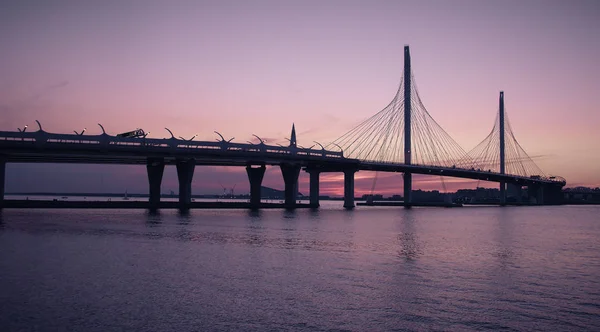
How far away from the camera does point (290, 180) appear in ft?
424

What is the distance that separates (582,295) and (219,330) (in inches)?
641

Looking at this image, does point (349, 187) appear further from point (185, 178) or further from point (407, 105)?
point (185, 178)

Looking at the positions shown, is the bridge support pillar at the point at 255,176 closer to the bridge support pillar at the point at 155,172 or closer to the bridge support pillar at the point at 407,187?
the bridge support pillar at the point at 155,172

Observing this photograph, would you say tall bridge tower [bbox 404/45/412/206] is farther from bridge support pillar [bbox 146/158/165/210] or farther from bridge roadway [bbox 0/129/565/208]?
bridge support pillar [bbox 146/158/165/210]

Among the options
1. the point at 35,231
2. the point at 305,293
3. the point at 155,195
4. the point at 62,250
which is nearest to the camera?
the point at 305,293

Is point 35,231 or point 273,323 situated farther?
point 35,231

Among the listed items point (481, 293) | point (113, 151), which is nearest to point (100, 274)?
point (481, 293)

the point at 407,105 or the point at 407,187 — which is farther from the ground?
the point at 407,105

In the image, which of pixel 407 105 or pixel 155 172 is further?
pixel 407 105

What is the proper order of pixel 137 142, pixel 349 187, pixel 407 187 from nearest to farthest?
1. pixel 137 142
2. pixel 349 187
3. pixel 407 187

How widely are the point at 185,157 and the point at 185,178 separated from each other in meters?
5.74

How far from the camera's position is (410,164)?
14025cm

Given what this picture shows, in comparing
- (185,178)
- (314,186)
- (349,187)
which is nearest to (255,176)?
(185,178)

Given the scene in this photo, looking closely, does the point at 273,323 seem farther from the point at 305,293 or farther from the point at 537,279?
the point at 537,279
